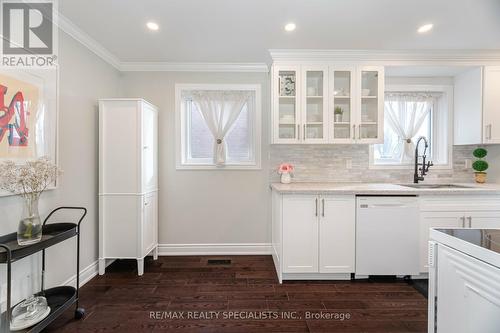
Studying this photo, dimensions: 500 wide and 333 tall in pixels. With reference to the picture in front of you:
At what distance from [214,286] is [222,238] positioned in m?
0.85

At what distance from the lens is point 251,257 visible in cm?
319

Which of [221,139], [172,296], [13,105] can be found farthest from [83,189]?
[221,139]

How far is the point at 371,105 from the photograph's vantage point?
294 centimetres

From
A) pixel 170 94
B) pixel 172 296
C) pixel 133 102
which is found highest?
pixel 170 94

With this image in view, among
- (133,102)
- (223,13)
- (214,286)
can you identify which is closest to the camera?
(223,13)

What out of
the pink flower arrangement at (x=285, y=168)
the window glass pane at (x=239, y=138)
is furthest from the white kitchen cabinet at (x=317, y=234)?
the window glass pane at (x=239, y=138)

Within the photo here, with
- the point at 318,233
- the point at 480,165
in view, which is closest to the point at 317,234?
the point at 318,233

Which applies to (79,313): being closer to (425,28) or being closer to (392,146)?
(392,146)

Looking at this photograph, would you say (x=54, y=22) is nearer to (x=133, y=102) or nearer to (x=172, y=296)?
(x=133, y=102)

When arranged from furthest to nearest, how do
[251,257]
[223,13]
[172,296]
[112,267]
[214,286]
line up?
[251,257] < [112,267] < [214,286] < [172,296] < [223,13]

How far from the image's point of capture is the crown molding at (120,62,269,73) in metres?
3.15

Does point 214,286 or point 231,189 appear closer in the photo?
point 214,286

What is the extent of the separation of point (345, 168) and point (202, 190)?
6.32ft

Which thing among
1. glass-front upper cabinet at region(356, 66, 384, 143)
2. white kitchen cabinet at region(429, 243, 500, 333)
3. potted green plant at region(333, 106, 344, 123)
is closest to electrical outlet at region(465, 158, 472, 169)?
glass-front upper cabinet at region(356, 66, 384, 143)
